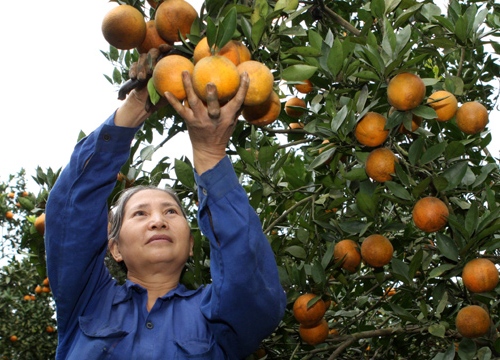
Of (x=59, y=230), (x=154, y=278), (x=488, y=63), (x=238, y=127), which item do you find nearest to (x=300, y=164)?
(x=238, y=127)

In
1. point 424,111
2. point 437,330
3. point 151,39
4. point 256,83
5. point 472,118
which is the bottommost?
point 437,330

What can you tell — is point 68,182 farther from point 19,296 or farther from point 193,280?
point 19,296

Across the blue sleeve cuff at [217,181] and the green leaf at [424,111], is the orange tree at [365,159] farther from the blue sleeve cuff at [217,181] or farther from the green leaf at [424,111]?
the blue sleeve cuff at [217,181]

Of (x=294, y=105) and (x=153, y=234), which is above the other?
(x=294, y=105)

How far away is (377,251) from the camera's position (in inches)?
90.7

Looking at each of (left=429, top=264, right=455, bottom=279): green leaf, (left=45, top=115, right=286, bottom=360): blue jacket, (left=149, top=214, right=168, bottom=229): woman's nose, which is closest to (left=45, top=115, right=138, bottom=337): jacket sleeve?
(left=45, top=115, right=286, bottom=360): blue jacket

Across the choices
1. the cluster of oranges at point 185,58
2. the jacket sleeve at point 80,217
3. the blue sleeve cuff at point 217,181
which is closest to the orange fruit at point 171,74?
the cluster of oranges at point 185,58

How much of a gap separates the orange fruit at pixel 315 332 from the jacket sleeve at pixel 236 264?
3.12ft

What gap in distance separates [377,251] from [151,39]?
4.01 ft

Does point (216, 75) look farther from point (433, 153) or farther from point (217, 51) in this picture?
point (433, 153)

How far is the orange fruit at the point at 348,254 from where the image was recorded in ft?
→ 7.84

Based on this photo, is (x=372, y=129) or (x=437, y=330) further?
(x=437, y=330)

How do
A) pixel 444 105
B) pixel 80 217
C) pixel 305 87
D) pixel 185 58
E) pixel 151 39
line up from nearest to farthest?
1. pixel 185 58
2. pixel 151 39
3. pixel 80 217
4. pixel 444 105
5. pixel 305 87

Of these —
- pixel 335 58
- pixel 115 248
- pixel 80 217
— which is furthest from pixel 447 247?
pixel 80 217
